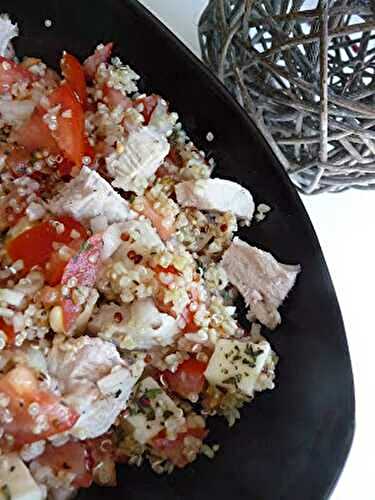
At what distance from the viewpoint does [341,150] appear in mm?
1359

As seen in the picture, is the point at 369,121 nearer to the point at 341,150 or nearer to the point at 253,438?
the point at 341,150

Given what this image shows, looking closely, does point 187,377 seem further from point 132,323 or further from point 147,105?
point 147,105

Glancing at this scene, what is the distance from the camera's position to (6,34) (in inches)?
50.3

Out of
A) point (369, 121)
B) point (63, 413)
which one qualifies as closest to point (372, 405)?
point (369, 121)

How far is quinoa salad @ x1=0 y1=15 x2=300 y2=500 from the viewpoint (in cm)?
109

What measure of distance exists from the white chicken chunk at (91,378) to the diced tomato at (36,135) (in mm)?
299

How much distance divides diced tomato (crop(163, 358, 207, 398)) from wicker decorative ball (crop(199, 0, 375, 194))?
1.28 feet

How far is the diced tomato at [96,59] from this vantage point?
4.24ft

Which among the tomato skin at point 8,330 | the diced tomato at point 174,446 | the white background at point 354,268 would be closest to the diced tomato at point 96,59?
the white background at point 354,268

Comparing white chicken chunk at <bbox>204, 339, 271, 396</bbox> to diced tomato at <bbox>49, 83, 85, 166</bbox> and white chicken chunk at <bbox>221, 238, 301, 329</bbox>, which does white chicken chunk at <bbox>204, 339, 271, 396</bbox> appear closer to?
white chicken chunk at <bbox>221, 238, 301, 329</bbox>

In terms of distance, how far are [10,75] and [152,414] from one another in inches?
21.5

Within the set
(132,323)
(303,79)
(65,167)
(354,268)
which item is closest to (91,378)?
(132,323)

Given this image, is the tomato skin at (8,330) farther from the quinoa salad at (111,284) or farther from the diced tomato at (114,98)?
the diced tomato at (114,98)

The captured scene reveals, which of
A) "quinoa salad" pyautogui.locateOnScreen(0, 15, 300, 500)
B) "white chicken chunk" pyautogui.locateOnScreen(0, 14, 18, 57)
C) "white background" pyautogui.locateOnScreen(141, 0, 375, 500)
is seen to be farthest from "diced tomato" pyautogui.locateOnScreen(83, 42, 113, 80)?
"white background" pyautogui.locateOnScreen(141, 0, 375, 500)
